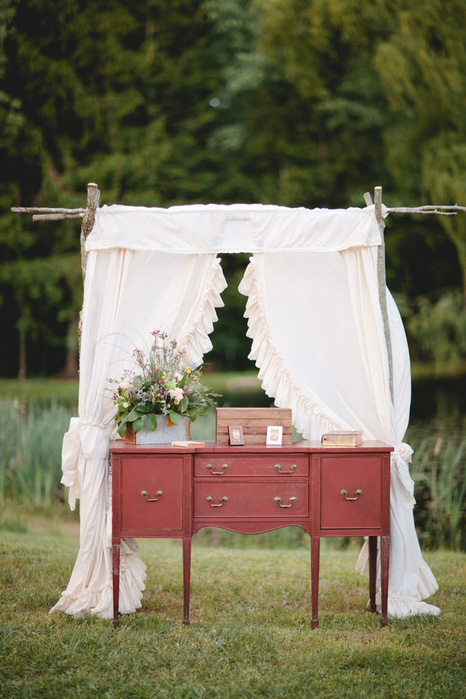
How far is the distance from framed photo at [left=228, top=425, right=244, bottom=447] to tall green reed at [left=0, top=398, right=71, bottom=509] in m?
3.35

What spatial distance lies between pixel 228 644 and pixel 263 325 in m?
1.75

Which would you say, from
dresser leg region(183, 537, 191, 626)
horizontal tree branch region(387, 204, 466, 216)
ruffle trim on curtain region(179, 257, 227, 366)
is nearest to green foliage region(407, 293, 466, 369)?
A: horizontal tree branch region(387, 204, 466, 216)

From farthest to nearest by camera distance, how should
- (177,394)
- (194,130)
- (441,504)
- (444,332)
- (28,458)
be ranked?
(194,130) < (444,332) < (28,458) < (441,504) < (177,394)

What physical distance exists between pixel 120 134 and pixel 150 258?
13522 millimetres

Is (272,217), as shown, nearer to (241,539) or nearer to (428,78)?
(241,539)

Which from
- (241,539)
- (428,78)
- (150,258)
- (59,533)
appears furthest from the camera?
(428,78)

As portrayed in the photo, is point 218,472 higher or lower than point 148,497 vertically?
higher

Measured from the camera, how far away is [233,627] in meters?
3.99

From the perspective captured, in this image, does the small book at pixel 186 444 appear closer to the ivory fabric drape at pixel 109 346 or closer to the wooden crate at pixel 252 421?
the wooden crate at pixel 252 421

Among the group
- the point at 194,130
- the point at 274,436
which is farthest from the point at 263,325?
the point at 194,130

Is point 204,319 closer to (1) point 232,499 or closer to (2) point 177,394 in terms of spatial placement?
(2) point 177,394

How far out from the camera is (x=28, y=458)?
278 inches

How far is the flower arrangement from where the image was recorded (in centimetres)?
404

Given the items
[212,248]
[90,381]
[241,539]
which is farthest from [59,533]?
[212,248]
